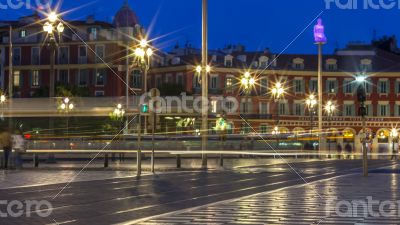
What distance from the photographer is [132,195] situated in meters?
20.6

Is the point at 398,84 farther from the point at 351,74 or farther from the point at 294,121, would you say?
the point at 294,121

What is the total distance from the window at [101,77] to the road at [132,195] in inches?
2579

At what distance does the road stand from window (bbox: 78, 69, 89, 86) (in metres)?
66.9

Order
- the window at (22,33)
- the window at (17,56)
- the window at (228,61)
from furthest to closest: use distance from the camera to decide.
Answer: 1. the window at (228,61)
2. the window at (22,33)
3. the window at (17,56)

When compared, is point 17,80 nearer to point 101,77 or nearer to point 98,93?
point 98,93

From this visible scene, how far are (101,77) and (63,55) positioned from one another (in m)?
5.47

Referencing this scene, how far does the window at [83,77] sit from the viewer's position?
95625 mm

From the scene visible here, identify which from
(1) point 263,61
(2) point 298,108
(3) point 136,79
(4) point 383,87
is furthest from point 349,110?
(3) point 136,79

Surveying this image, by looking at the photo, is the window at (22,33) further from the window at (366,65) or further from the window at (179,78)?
the window at (366,65)

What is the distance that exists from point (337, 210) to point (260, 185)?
8642 millimetres

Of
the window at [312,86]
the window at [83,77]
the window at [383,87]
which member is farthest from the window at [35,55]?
the window at [383,87]

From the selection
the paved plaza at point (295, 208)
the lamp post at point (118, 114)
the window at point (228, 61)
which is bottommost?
the paved plaza at point (295, 208)

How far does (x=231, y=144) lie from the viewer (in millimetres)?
64000

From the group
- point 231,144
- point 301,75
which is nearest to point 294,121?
point 301,75
